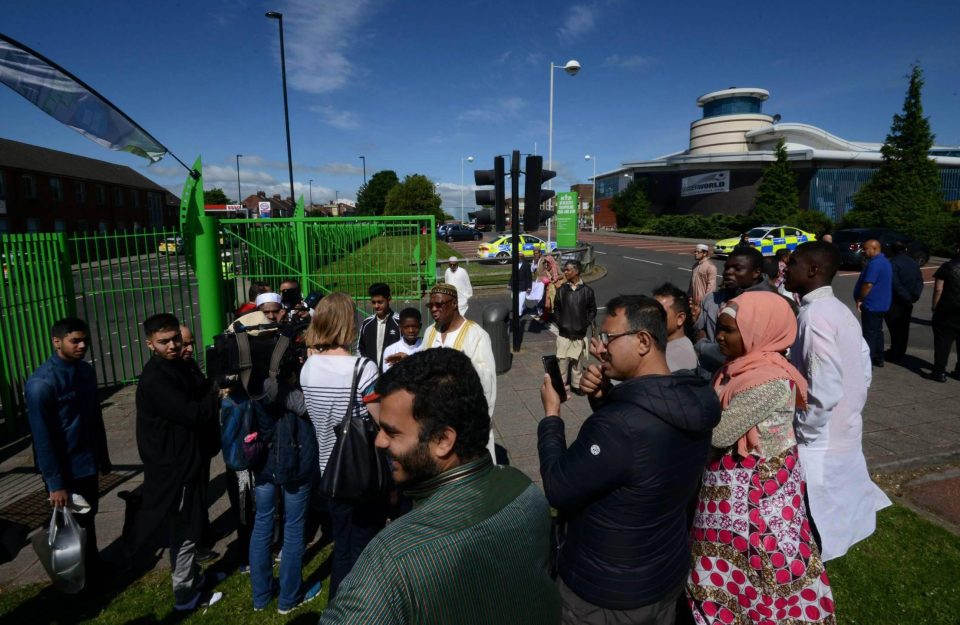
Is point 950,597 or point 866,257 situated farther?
point 866,257

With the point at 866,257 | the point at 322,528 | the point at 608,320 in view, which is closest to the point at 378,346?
the point at 322,528

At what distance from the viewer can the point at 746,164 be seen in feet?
145

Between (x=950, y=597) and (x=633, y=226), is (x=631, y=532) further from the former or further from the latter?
(x=633, y=226)

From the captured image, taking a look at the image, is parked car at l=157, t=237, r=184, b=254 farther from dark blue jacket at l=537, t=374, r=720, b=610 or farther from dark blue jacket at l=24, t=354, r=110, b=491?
dark blue jacket at l=537, t=374, r=720, b=610

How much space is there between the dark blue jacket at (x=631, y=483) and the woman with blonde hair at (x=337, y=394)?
137cm

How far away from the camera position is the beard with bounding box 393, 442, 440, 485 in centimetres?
137

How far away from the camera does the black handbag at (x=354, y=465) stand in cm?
273

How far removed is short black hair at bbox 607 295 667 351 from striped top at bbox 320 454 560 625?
819 millimetres

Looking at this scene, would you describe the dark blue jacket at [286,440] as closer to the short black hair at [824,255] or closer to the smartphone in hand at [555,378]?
the smartphone in hand at [555,378]

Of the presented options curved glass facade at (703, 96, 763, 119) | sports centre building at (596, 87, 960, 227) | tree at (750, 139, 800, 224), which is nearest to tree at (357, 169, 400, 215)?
sports centre building at (596, 87, 960, 227)

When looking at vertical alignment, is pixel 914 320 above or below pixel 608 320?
below

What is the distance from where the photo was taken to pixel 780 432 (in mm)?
2223

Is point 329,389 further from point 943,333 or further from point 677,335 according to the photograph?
point 943,333

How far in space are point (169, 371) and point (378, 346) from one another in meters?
2.49
